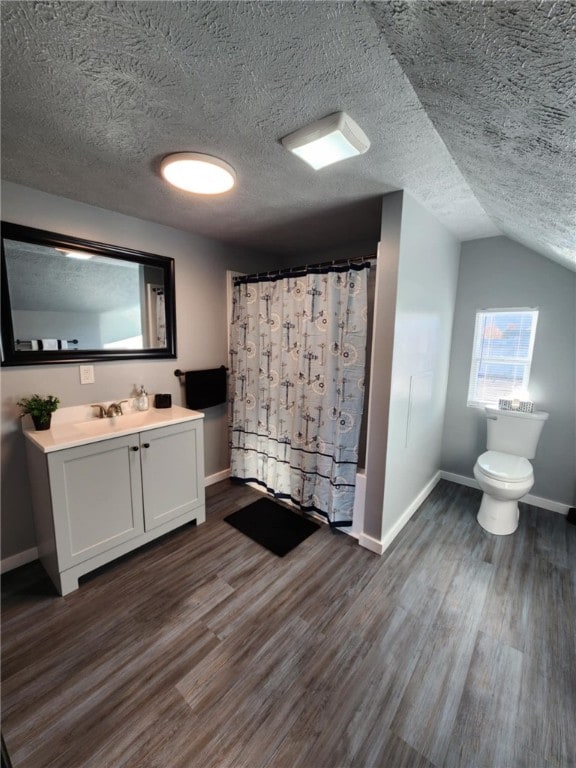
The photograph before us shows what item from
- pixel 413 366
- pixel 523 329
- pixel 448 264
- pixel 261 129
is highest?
pixel 261 129

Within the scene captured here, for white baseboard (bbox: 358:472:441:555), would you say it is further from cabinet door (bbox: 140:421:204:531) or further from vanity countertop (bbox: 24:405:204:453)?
vanity countertop (bbox: 24:405:204:453)

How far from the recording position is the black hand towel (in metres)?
2.64

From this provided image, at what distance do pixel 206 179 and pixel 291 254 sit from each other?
6.23 ft

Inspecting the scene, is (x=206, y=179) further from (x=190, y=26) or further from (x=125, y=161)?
(x=190, y=26)

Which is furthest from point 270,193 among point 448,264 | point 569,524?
point 569,524

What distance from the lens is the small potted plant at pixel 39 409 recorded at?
1797mm

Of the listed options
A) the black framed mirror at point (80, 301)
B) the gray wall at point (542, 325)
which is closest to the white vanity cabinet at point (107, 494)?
the black framed mirror at point (80, 301)

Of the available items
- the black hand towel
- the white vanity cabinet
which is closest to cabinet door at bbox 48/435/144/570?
the white vanity cabinet

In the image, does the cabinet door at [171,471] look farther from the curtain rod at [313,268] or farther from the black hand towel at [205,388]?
the curtain rod at [313,268]

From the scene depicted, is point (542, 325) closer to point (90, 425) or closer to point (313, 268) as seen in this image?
point (313, 268)

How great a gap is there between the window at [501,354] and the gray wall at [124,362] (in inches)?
88.5

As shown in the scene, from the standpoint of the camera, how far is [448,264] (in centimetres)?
260

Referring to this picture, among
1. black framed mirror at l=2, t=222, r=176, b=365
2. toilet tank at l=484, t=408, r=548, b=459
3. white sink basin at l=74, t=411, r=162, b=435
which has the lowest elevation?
toilet tank at l=484, t=408, r=548, b=459

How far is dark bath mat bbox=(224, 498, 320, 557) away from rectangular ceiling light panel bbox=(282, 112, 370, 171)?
7.42 feet
